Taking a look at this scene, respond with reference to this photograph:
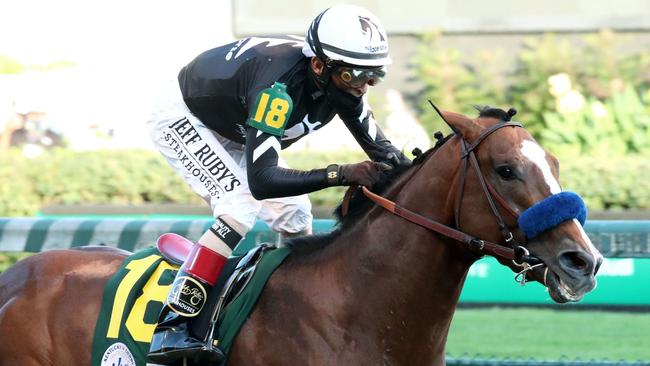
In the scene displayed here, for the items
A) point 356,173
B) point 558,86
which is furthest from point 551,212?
point 558,86

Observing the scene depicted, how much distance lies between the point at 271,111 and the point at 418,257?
2.46ft

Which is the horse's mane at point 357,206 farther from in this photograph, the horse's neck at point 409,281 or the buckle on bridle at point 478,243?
the buckle on bridle at point 478,243

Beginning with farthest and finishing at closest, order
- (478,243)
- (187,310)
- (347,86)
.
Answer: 1. (347,86)
2. (187,310)
3. (478,243)

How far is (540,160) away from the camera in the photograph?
392cm

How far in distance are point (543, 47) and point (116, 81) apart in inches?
208

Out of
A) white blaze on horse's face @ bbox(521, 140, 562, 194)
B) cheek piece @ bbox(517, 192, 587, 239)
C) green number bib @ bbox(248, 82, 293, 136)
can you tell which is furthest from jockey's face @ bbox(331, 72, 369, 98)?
cheek piece @ bbox(517, 192, 587, 239)

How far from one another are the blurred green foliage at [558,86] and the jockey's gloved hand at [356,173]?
8.04 m

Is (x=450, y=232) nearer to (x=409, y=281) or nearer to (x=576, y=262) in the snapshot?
(x=409, y=281)

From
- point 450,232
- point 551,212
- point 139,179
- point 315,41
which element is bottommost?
point 139,179

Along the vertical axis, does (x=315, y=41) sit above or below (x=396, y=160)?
above

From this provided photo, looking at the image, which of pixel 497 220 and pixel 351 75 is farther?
pixel 351 75

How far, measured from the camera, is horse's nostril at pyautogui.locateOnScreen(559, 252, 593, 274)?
3730 millimetres

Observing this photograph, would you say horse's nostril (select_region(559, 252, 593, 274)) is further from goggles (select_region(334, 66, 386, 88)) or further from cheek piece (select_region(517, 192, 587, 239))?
goggles (select_region(334, 66, 386, 88))

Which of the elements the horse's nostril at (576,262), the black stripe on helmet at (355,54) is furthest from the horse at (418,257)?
the black stripe on helmet at (355,54)
